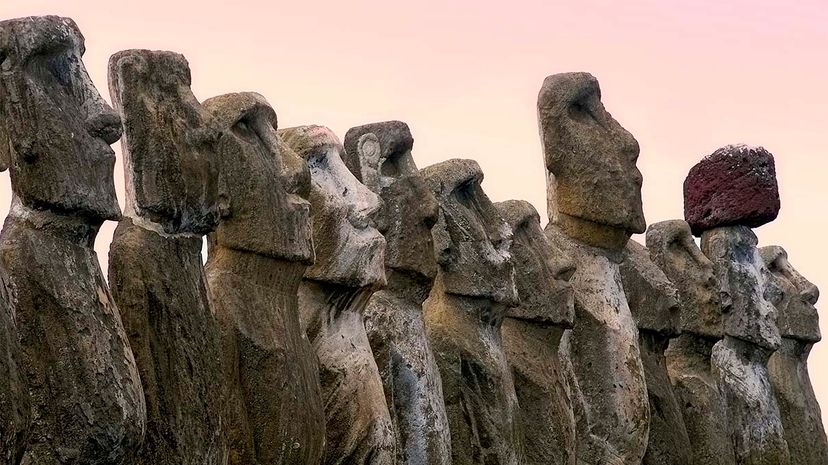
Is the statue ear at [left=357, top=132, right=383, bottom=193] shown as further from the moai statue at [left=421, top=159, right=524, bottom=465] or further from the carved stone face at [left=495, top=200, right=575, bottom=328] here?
the carved stone face at [left=495, top=200, right=575, bottom=328]

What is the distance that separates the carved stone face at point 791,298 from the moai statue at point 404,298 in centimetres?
615

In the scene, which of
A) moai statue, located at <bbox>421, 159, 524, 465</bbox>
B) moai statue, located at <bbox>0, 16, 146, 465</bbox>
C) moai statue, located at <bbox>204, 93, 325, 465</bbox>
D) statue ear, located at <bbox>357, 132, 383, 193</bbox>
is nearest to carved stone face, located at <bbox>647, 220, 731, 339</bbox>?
moai statue, located at <bbox>421, 159, 524, 465</bbox>

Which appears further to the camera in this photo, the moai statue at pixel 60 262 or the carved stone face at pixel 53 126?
the carved stone face at pixel 53 126

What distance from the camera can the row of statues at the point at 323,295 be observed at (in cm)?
955

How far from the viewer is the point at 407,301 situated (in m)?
12.5

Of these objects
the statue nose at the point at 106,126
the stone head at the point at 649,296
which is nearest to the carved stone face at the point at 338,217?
the statue nose at the point at 106,126

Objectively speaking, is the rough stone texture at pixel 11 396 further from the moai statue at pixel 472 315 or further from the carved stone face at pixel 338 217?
the moai statue at pixel 472 315

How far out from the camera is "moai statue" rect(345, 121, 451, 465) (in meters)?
12.3

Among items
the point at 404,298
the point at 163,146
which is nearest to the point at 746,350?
the point at 404,298

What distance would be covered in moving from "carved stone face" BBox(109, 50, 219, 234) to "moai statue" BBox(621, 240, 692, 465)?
5.22 m

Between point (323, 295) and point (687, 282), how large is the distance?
5194mm

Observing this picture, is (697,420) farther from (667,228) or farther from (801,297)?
(801,297)

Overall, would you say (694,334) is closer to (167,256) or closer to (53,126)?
(167,256)

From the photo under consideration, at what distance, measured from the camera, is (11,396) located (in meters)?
8.96
